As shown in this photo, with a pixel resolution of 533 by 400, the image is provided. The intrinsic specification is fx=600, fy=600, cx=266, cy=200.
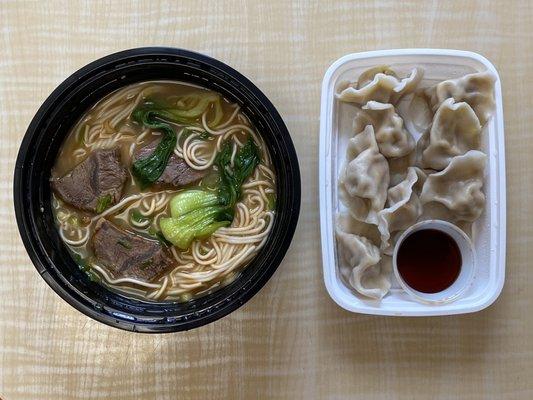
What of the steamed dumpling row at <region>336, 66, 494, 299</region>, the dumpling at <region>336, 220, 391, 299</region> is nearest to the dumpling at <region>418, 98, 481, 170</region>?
the steamed dumpling row at <region>336, 66, 494, 299</region>

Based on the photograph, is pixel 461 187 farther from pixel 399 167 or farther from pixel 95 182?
pixel 95 182

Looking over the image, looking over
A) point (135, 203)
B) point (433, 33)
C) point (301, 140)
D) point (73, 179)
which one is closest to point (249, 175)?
point (301, 140)

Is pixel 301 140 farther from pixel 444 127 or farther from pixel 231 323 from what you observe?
pixel 231 323

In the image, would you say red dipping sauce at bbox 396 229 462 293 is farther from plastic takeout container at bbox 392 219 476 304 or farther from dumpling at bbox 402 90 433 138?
dumpling at bbox 402 90 433 138

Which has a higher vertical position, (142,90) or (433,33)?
(433,33)

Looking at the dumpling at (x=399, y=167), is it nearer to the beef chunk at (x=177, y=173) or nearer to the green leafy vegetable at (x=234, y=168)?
the green leafy vegetable at (x=234, y=168)

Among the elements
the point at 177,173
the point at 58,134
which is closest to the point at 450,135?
the point at 177,173

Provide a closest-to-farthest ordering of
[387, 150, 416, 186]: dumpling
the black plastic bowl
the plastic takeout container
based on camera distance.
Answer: the black plastic bowl → the plastic takeout container → [387, 150, 416, 186]: dumpling
